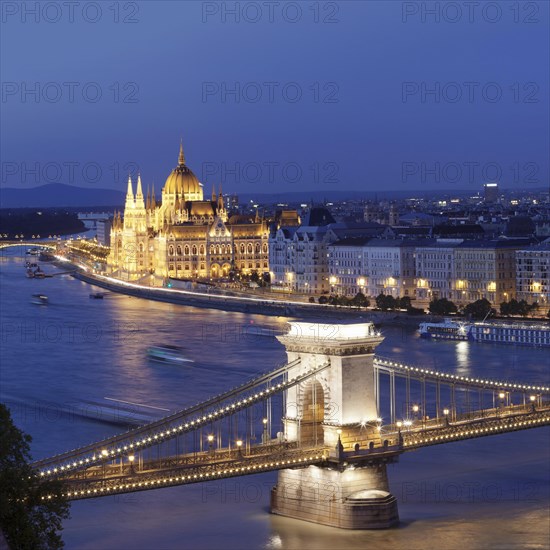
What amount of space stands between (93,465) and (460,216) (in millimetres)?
55930

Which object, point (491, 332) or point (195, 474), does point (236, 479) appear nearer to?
point (195, 474)

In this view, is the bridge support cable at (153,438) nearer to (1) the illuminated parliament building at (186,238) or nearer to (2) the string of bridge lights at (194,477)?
(2) the string of bridge lights at (194,477)

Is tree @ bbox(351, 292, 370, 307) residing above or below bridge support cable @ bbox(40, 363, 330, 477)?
above

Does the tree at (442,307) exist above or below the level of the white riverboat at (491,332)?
above

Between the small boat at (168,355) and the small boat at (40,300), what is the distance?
536 inches

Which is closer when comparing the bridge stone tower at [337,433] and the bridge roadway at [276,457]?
the bridge roadway at [276,457]

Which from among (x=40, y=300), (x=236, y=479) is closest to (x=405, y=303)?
(x=40, y=300)

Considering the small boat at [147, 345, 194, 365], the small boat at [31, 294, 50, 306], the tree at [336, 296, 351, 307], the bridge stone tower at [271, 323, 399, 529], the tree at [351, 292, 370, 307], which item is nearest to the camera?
the bridge stone tower at [271, 323, 399, 529]

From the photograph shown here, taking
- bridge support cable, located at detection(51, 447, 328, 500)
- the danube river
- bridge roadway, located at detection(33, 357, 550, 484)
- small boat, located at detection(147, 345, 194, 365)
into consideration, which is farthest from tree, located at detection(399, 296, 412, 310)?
bridge support cable, located at detection(51, 447, 328, 500)

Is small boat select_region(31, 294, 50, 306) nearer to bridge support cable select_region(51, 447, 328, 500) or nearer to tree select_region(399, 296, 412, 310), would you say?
tree select_region(399, 296, 412, 310)

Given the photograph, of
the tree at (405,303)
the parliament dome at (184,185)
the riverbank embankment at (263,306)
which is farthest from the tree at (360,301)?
the parliament dome at (184,185)

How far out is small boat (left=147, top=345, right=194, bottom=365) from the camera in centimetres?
2597

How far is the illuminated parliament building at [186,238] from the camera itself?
5428cm

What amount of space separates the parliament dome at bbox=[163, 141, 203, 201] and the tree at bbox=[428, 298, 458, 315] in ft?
80.5
